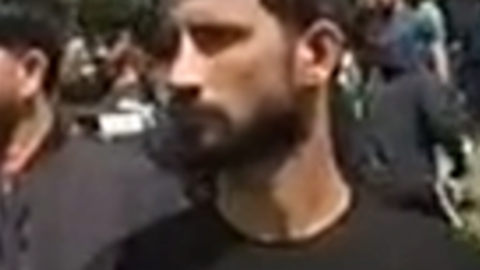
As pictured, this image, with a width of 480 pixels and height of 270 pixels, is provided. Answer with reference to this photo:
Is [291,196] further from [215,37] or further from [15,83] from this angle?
[15,83]

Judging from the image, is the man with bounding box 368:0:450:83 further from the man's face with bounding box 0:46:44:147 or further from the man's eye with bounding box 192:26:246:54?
the man's eye with bounding box 192:26:246:54

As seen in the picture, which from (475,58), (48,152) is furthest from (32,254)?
(475,58)

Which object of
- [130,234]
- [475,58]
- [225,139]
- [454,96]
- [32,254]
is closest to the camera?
Answer: [225,139]

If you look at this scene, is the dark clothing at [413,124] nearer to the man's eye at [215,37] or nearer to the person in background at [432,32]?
the man's eye at [215,37]

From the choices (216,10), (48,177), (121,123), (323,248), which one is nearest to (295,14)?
(216,10)

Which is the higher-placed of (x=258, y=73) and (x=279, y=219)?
(x=258, y=73)

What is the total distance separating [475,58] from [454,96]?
64 cm

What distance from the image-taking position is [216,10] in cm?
298

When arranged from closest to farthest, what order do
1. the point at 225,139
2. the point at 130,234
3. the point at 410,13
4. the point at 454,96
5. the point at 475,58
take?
the point at 225,139 < the point at 130,234 < the point at 454,96 < the point at 475,58 < the point at 410,13

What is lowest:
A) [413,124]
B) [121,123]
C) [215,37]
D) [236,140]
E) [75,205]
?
[413,124]

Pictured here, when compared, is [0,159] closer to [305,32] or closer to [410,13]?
[305,32]

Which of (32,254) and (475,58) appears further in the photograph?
(475,58)

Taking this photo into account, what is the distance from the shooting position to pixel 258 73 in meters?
2.97

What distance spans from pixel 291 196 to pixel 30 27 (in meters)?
1.01
